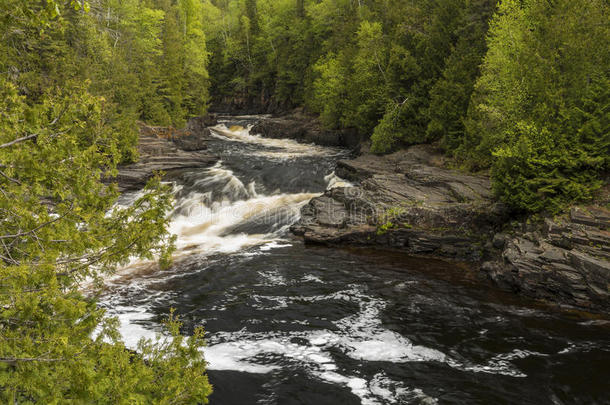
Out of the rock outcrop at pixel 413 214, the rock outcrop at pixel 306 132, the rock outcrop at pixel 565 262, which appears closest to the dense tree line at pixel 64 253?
the rock outcrop at pixel 565 262

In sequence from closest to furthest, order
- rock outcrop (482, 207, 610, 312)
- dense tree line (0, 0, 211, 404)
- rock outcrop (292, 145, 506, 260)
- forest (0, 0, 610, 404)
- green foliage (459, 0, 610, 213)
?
dense tree line (0, 0, 211, 404) < forest (0, 0, 610, 404) < rock outcrop (482, 207, 610, 312) < green foliage (459, 0, 610, 213) < rock outcrop (292, 145, 506, 260)

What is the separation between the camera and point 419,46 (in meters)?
28.4

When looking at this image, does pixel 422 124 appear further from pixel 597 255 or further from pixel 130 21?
pixel 130 21

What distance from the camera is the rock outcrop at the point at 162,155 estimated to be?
25484 mm

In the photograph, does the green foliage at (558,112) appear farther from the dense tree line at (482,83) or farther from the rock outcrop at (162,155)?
the rock outcrop at (162,155)

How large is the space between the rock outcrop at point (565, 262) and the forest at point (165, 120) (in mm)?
1192

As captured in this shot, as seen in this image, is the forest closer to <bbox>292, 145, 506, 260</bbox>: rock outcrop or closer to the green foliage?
the green foliage

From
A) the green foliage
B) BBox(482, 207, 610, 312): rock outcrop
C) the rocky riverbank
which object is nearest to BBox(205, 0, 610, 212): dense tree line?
the green foliage

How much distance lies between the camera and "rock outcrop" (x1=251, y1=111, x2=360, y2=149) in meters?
39.8

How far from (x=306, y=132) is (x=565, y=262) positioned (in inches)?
1358

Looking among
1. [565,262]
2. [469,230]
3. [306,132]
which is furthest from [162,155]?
[565,262]

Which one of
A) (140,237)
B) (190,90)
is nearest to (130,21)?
(190,90)

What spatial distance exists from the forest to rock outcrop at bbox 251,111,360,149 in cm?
146

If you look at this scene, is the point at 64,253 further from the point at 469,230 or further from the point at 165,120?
the point at 165,120
